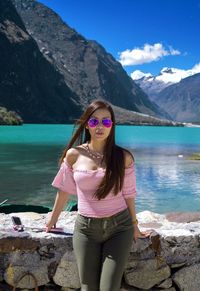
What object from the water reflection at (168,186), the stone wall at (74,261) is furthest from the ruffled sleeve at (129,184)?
the water reflection at (168,186)

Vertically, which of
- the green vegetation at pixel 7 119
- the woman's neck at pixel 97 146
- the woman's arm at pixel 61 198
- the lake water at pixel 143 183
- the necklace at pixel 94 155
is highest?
the woman's neck at pixel 97 146

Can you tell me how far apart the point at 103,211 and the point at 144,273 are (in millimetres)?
1178

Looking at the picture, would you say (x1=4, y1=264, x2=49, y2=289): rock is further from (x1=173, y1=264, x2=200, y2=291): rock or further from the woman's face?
the woman's face

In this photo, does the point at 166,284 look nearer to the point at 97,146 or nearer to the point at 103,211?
the point at 103,211

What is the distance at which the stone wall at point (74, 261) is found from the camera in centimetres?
508

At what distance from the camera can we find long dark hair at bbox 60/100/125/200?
4.35m

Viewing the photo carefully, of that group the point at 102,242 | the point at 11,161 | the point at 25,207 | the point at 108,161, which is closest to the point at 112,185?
the point at 108,161

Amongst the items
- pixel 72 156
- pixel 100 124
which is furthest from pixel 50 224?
pixel 100 124

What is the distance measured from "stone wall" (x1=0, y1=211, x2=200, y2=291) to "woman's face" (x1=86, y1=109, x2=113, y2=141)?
46.1 inches

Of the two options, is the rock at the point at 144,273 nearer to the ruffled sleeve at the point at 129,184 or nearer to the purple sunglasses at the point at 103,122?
the ruffled sleeve at the point at 129,184

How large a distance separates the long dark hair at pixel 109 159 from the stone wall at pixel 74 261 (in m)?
0.94

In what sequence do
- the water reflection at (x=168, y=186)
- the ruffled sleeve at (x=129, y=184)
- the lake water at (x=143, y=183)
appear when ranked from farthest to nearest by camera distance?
the lake water at (x=143, y=183)
the water reflection at (x=168, y=186)
the ruffled sleeve at (x=129, y=184)

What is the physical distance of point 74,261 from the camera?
507 centimetres

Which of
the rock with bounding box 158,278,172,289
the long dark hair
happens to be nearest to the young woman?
the long dark hair
